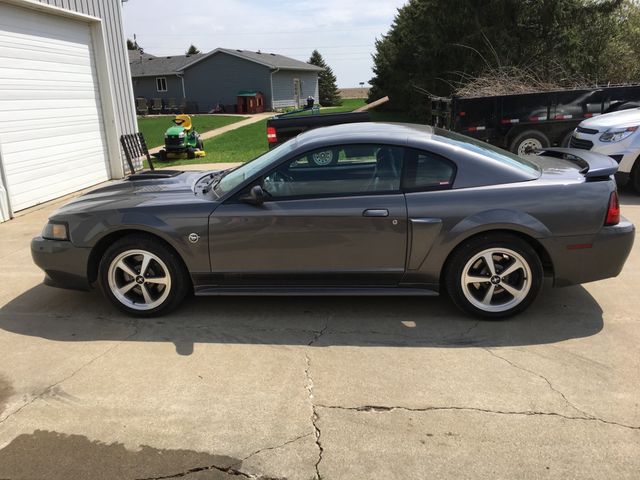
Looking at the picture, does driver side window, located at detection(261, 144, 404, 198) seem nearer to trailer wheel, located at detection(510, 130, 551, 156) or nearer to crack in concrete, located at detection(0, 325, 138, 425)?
crack in concrete, located at detection(0, 325, 138, 425)

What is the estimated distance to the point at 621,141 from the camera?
789 cm

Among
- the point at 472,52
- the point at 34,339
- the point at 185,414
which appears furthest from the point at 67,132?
the point at 472,52

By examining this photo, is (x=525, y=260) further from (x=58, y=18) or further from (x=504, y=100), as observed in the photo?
(x=58, y=18)

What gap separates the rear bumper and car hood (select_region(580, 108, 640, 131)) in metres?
4.84

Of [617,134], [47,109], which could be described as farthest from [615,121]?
[47,109]

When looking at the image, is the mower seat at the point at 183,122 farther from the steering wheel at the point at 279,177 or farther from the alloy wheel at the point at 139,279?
the steering wheel at the point at 279,177

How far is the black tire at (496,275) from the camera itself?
3902 millimetres

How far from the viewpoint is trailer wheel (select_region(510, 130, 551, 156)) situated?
9.79 m

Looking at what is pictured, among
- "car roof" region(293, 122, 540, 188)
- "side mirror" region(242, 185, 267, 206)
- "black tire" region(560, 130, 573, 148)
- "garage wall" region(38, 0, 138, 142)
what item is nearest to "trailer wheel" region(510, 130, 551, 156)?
"black tire" region(560, 130, 573, 148)

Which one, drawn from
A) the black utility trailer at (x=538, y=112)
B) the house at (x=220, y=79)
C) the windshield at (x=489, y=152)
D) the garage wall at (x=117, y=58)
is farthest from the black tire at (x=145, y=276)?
the house at (x=220, y=79)

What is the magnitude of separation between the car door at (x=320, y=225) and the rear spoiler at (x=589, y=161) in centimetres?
144

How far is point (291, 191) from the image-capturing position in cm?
408

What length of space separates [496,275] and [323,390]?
1.63 m

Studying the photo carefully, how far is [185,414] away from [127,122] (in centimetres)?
1005
